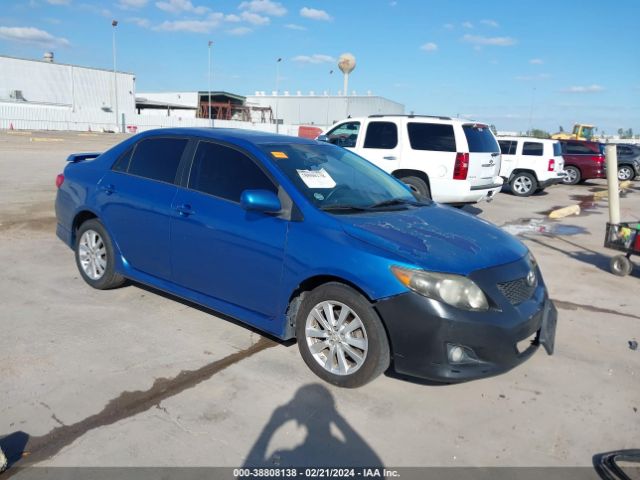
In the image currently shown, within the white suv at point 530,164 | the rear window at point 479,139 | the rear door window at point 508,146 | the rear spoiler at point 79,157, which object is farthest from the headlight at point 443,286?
the rear door window at point 508,146

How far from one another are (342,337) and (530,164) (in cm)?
1473

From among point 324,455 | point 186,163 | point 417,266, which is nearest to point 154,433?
point 324,455

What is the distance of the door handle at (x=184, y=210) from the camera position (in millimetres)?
4289

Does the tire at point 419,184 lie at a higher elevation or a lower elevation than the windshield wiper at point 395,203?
lower

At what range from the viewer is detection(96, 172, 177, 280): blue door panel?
4.52 metres

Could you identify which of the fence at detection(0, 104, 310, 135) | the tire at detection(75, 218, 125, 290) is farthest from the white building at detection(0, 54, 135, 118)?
the tire at detection(75, 218, 125, 290)

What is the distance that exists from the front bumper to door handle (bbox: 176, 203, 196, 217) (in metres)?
1.81

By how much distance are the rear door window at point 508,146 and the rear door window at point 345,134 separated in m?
7.67

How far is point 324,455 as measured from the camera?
2920 mm

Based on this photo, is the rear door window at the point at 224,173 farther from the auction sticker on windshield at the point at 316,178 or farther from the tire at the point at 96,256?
the tire at the point at 96,256

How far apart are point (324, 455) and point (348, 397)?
2.06ft

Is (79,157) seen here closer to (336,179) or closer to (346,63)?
(336,179)

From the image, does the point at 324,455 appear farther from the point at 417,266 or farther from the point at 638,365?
the point at 638,365

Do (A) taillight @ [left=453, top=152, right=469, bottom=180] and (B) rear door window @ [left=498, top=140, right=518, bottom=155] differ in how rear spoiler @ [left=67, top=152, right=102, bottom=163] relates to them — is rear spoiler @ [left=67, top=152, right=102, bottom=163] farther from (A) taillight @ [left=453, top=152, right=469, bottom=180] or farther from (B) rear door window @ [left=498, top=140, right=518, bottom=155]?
(B) rear door window @ [left=498, top=140, right=518, bottom=155]
